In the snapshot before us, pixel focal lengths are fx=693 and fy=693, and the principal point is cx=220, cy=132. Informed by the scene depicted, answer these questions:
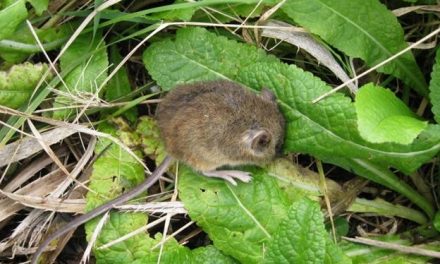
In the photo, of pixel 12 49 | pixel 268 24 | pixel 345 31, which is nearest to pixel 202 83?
pixel 268 24

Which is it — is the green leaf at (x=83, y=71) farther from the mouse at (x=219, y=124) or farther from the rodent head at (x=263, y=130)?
the rodent head at (x=263, y=130)

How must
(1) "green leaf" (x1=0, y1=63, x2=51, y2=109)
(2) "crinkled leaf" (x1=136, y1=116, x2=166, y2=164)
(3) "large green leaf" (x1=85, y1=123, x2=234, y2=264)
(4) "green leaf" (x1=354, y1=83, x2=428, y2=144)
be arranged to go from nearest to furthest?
(4) "green leaf" (x1=354, y1=83, x2=428, y2=144), (3) "large green leaf" (x1=85, y1=123, x2=234, y2=264), (1) "green leaf" (x1=0, y1=63, x2=51, y2=109), (2) "crinkled leaf" (x1=136, y1=116, x2=166, y2=164)

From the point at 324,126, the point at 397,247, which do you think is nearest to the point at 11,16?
the point at 324,126

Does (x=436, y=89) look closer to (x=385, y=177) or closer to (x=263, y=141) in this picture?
(x=385, y=177)

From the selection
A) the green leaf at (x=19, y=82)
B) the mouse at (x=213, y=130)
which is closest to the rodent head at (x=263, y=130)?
the mouse at (x=213, y=130)

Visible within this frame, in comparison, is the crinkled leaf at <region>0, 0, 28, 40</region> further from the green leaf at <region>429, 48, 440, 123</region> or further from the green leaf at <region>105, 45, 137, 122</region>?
the green leaf at <region>429, 48, 440, 123</region>

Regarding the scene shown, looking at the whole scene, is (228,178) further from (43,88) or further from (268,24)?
(43,88)

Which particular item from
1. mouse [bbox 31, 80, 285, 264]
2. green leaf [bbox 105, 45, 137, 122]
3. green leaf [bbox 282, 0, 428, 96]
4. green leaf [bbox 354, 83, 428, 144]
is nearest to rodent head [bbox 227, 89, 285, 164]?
mouse [bbox 31, 80, 285, 264]
